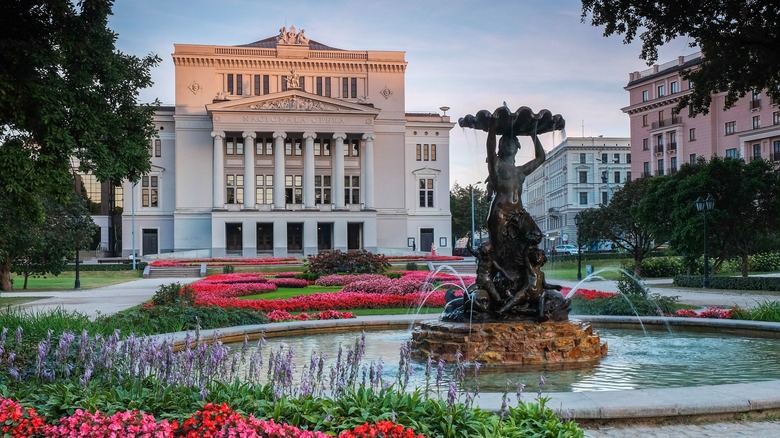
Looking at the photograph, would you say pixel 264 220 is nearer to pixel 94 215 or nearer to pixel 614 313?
pixel 94 215

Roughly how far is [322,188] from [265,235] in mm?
7470

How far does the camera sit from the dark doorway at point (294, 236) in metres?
71.8

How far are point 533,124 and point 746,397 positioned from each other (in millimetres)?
5823

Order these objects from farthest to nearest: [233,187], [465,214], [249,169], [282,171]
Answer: [465,214], [233,187], [282,171], [249,169]

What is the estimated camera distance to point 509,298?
10.9m

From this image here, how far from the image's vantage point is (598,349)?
1068cm

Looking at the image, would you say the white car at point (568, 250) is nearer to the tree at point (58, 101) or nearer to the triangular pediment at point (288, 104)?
the triangular pediment at point (288, 104)

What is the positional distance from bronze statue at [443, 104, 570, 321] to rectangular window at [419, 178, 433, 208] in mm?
66857

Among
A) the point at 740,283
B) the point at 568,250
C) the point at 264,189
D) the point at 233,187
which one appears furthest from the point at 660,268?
the point at 233,187

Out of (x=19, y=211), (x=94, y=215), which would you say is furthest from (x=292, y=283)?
(x=94, y=215)

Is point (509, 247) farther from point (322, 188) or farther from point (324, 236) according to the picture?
point (322, 188)

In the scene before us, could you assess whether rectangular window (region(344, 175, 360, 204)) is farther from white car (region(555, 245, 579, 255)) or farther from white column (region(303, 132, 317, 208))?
white car (region(555, 245, 579, 255))

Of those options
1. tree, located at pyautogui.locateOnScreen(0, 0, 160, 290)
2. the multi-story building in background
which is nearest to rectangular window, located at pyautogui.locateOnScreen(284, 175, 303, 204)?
the multi-story building in background

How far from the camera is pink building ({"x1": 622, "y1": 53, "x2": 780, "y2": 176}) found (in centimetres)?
6931
